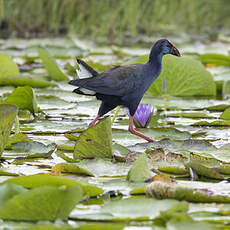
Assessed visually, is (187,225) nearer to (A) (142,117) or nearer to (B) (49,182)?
(B) (49,182)

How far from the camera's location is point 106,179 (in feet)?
5.98

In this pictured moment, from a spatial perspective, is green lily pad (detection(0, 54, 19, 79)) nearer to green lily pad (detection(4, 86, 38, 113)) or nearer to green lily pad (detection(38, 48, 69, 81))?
green lily pad (detection(38, 48, 69, 81))

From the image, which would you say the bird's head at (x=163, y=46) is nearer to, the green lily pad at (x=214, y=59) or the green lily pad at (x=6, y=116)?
the green lily pad at (x=6, y=116)

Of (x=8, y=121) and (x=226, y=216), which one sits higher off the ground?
(x=8, y=121)

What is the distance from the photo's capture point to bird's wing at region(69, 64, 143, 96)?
7.59ft

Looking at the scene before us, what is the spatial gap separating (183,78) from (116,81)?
1296mm

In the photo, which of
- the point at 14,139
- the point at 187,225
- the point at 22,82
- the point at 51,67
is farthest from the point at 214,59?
the point at 187,225

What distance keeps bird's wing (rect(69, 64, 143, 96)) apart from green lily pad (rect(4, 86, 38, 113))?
60cm

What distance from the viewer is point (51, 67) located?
156 inches

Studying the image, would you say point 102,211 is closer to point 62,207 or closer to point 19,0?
point 62,207

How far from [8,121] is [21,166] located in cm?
20

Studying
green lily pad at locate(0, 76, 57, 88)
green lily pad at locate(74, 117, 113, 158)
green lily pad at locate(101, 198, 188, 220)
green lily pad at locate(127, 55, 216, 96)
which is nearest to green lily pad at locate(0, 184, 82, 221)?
green lily pad at locate(101, 198, 188, 220)

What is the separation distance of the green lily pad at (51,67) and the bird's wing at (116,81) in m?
1.39

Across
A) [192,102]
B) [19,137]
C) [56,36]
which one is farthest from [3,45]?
[19,137]
